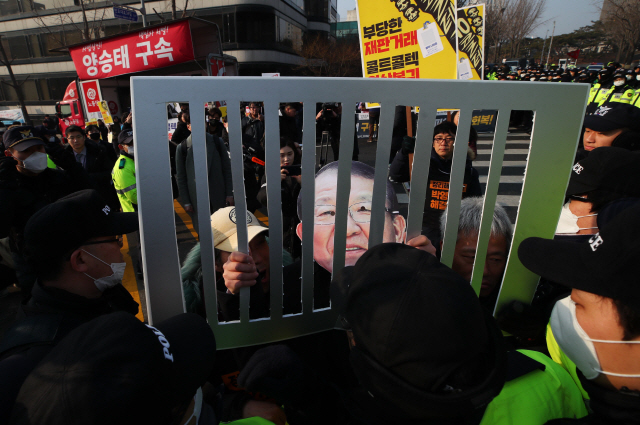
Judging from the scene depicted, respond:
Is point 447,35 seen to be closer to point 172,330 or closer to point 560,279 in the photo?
point 560,279

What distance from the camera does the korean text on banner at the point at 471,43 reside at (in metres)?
3.11

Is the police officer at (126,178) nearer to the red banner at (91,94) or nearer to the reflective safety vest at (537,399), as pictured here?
the reflective safety vest at (537,399)

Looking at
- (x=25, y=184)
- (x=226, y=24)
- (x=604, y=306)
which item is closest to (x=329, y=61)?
(x=226, y=24)

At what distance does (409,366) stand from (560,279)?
0.44 m

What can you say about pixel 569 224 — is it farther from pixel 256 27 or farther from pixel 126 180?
pixel 256 27

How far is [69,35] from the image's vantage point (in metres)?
25.7

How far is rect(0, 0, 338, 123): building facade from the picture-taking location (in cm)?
2519

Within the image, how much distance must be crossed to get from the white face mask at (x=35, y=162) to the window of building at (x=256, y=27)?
1036 inches

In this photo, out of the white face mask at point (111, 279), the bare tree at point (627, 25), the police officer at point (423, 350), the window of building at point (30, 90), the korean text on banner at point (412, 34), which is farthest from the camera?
the window of building at point (30, 90)

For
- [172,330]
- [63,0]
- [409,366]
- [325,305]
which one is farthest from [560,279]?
[63,0]

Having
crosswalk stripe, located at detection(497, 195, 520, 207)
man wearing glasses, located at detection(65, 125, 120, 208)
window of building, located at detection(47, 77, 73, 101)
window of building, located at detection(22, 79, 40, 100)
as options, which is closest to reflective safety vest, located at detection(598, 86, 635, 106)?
crosswalk stripe, located at detection(497, 195, 520, 207)

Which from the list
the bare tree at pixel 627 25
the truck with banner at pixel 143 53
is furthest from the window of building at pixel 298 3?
the truck with banner at pixel 143 53

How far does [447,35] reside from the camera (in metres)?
2.09

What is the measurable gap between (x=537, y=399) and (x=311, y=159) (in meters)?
0.78
